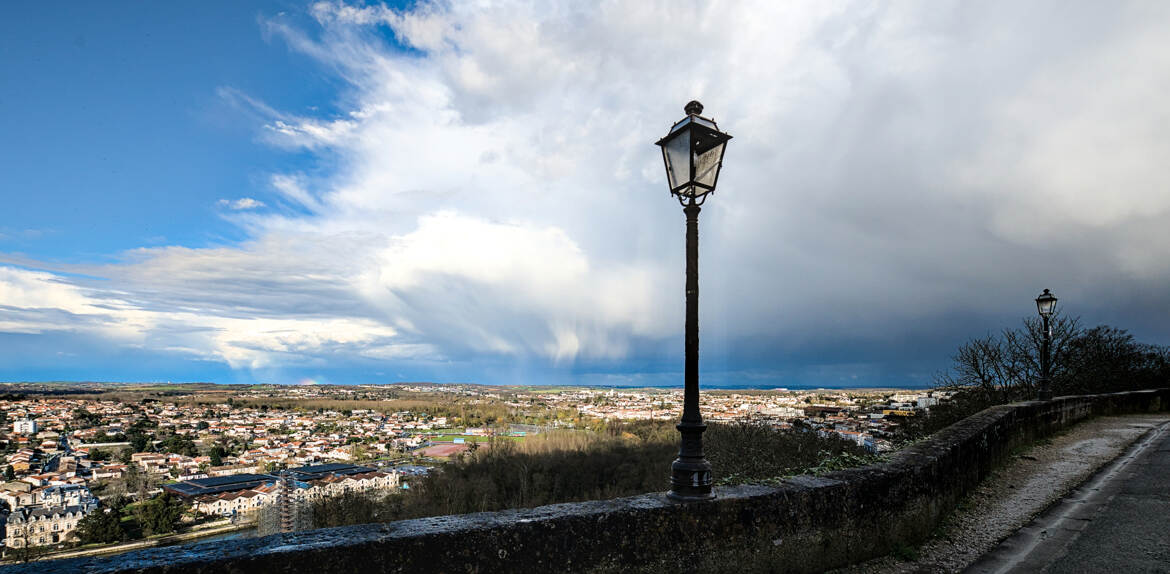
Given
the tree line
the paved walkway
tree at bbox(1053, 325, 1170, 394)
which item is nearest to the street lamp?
the paved walkway

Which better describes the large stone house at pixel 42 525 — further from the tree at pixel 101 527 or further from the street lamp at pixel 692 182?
the street lamp at pixel 692 182

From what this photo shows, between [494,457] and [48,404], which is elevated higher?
[48,404]

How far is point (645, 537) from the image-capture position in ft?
10.7

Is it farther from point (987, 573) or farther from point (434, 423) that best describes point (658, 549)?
point (434, 423)

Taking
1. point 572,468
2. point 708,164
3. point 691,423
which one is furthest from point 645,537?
point 572,468

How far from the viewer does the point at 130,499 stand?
16.4m

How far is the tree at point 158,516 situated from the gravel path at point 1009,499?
1759cm

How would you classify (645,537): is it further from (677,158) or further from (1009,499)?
(1009,499)

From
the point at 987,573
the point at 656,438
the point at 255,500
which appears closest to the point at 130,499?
the point at 255,500

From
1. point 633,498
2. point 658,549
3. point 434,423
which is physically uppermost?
point 633,498

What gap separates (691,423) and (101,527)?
15.3m

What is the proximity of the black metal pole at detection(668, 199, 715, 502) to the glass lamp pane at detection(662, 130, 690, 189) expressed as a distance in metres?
0.23

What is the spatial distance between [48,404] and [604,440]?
126 feet

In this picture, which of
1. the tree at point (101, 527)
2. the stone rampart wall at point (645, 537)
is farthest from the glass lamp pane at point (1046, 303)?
the tree at point (101, 527)
